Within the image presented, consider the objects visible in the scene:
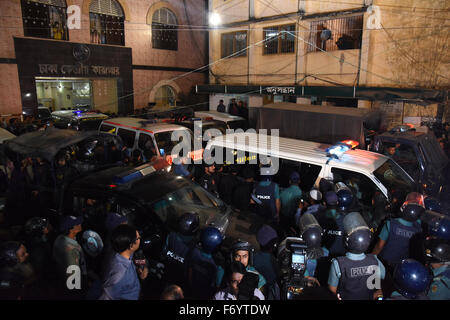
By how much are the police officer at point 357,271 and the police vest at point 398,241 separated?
1.07 metres

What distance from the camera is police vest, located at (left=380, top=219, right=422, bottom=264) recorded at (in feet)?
13.0

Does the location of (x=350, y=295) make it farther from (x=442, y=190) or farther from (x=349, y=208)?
(x=442, y=190)

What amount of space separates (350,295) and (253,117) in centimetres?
1459

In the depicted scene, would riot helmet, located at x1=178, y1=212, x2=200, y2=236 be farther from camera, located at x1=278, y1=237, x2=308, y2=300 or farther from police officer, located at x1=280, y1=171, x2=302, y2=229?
police officer, located at x1=280, y1=171, x2=302, y2=229

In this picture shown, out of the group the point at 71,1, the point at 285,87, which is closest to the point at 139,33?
the point at 71,1

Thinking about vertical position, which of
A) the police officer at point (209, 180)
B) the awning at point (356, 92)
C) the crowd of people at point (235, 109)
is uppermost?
the awning at point (356, 92)

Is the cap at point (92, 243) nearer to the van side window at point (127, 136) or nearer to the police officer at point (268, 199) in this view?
the police officer at point (268, 199)

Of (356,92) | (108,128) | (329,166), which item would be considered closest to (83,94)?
(108,128)

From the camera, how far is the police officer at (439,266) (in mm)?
3014

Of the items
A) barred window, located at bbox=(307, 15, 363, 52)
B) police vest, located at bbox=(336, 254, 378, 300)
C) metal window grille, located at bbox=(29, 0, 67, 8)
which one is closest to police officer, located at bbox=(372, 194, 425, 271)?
police vest, located at bbox=(336, 254, 378, 300)

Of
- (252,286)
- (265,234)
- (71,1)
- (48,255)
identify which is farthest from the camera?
(71,1)

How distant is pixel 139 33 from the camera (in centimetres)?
1864

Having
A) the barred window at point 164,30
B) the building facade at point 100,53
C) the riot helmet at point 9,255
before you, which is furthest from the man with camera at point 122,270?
the barred window at point 164,30

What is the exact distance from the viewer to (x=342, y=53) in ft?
46.4
